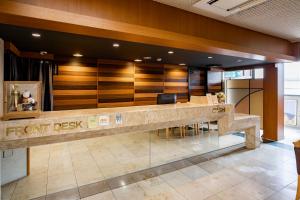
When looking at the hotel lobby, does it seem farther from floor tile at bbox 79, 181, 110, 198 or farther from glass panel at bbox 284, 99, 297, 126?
glass panel at bbox 284, 99, 297, 126

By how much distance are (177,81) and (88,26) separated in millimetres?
4786

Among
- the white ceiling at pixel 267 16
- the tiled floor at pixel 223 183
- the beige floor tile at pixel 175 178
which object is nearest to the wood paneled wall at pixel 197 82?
the white ceiling at pixel 267 16

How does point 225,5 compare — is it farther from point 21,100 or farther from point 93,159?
point 93,159

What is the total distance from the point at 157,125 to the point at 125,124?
1.99ft

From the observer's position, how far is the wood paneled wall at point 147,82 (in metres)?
5.55

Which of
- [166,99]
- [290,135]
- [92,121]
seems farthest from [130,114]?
[290,135]

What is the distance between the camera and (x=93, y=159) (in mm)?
3455

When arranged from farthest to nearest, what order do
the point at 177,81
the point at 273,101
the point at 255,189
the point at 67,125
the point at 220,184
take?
the point at 177,81
the point at 273,101
the point at 220,184
the point at 255,189
the point at 67,125

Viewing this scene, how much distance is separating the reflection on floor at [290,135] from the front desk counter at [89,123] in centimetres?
290

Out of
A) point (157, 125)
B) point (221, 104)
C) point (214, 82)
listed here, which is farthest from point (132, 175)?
point (214, 82)

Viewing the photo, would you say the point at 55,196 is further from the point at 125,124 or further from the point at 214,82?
the point at 214,82

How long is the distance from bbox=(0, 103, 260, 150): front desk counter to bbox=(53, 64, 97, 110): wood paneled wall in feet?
7.88

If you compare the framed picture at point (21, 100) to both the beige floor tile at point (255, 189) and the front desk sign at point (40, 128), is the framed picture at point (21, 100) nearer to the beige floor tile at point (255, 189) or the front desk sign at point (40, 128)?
the front desk sign at point (40, 128)

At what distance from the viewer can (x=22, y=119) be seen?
1.89 m
